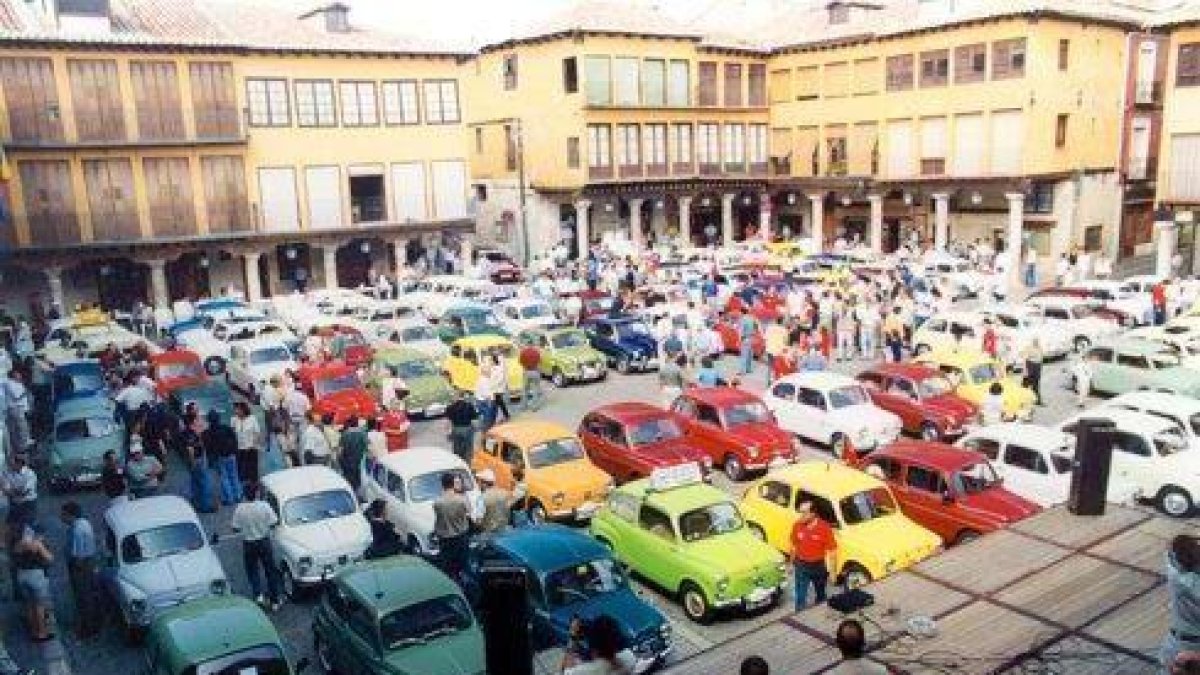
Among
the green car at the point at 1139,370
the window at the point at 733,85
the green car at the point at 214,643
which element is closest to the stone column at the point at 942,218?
the window at the point at 733,85

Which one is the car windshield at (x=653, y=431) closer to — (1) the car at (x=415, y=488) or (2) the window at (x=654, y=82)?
(1) the car at (x=415, y=488)

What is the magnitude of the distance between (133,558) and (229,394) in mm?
9461

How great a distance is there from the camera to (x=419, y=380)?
23.5 meters

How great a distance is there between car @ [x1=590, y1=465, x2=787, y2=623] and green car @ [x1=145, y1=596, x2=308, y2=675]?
5.14m

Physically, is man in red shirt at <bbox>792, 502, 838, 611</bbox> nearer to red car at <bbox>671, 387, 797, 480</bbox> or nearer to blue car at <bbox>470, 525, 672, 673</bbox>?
blue car at <bbox>470, 525, 672, 673</bbox>

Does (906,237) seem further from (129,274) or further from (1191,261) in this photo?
(129,274)

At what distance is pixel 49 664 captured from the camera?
41.5 ft

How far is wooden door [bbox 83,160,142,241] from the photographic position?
1459 inches

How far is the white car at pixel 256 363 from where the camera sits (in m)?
24.9

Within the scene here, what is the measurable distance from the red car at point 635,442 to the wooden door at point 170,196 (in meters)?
26.5

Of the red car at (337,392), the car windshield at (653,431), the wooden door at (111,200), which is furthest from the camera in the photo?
the wooden door at (111,200)

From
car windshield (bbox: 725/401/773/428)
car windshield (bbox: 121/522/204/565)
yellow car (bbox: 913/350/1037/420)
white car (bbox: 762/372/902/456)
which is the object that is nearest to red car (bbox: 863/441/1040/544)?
white car (bbox: 762/372/902/456)

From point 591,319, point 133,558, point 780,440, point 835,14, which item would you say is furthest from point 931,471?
point 835,14

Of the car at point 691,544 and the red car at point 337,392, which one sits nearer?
the car at point 691,544
